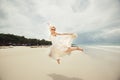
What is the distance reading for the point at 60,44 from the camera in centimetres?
296

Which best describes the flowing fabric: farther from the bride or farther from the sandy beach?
the sandy beach

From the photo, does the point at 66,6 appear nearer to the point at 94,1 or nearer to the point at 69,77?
the point at 94,1

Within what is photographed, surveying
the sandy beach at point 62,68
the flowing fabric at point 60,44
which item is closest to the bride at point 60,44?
the flowing fabric at point 60,44

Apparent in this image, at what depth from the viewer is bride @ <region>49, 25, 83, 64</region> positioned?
2.96m

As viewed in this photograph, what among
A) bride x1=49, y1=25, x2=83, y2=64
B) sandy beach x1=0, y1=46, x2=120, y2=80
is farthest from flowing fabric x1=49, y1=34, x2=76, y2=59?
sandy beach x1=0, y1=46, x2=120, y2=80

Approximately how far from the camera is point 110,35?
329 cm

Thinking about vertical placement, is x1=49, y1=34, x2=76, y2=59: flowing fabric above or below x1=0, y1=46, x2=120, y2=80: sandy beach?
above

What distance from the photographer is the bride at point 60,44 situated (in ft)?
9.70

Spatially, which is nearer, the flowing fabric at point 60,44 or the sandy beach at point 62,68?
the flowing fabric at point 60,44

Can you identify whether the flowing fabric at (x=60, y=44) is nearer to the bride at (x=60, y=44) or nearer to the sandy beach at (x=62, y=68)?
the bride at (x=60, y=44)

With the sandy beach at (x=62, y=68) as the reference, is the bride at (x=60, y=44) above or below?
above

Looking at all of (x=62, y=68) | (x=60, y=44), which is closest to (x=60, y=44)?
(x=60, y=44)

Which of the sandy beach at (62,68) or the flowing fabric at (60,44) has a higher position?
the flowing fabric at (60,44)

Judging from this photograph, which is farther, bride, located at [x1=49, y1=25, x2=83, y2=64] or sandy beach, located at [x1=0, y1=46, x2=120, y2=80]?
sandy beach, located at [x1=0, y1=46, x2=120, y2=80]
